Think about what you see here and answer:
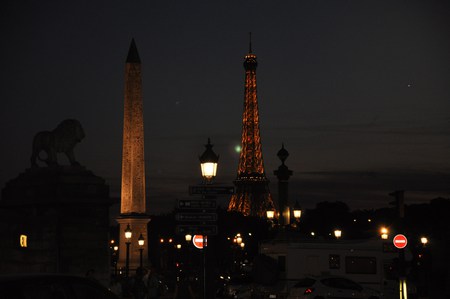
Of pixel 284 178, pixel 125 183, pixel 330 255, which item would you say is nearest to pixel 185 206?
pixel 330 255

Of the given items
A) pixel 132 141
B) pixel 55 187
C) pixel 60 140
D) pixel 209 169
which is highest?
pixel 132 141

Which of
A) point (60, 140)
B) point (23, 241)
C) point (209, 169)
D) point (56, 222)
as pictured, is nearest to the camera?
point (209, 169)

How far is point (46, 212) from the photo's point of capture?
29.3 m

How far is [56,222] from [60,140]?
13.1ft

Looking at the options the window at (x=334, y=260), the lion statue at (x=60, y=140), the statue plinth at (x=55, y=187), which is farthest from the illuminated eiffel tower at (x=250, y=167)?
the window at (x=334, y=260)

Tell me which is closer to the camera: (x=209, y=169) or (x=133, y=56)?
A: (x=209, y=169)

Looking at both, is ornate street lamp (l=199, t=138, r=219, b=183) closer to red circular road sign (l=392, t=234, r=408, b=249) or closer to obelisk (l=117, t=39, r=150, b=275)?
red circular road sign (l=392, t=234, r=408, b=249)

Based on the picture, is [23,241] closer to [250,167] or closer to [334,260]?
[334,260]

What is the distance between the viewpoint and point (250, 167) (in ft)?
468

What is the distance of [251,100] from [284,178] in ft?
305

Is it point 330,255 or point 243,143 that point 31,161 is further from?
point 243,143

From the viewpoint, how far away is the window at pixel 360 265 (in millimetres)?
28469

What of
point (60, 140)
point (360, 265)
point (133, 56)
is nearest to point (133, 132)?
point (133, 56)

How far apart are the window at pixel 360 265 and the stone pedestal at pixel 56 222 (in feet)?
28.3
